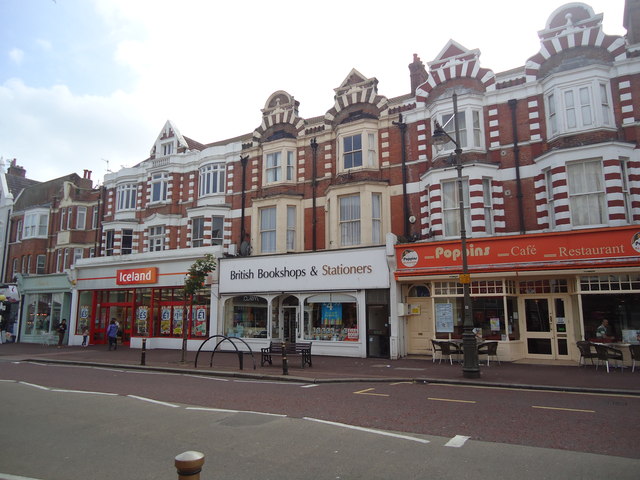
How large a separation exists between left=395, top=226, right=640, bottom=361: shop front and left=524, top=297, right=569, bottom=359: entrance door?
0.03 m

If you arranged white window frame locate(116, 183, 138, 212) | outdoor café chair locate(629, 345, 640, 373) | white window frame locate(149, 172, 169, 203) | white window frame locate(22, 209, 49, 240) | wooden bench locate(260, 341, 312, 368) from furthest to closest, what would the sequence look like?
white window frame locate(22, 209, 49, 240), white window frame locate(116, 183, 138, 212), white window frame locate(149, 172, 169, 203), wooden bench locate(260, 341, 312, 368), outdoor café chair locate(629, 345, 640, 373)

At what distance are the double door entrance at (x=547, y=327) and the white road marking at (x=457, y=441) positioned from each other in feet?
39.3

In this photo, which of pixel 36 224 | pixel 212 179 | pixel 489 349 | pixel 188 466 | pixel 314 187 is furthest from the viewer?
pixel 36 224

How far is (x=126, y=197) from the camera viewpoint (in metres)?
30.4

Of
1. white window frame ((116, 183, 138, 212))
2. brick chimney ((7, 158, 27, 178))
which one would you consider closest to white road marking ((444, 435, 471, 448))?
white window frame ((116, 183, 138, 212))

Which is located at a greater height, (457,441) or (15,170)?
(15,170)

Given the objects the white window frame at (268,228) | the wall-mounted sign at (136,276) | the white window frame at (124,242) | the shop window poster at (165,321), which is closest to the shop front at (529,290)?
the white window frame at (268,228)

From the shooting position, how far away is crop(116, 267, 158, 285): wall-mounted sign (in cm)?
2647

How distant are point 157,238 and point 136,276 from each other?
2663 millimetres

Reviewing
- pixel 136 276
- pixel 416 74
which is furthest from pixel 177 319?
pixel 416 74

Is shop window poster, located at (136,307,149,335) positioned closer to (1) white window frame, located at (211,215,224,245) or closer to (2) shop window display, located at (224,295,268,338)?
(2) shop window display, located at (224,295,268,338)

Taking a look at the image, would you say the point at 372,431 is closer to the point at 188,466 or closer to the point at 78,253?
the point at 188,466

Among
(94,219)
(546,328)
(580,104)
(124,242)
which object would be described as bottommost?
(546,328)

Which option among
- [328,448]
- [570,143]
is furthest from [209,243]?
[328,448]
